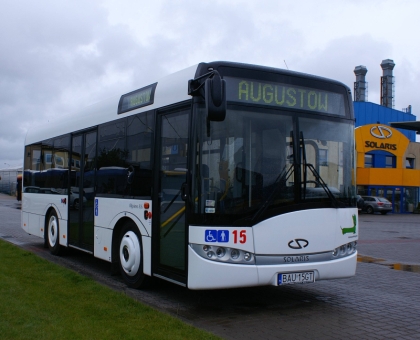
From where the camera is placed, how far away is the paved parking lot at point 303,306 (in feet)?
20.4

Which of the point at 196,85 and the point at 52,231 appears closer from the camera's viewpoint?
the point at 196,85

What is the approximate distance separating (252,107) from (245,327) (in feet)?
8.80

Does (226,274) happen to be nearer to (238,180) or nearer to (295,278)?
(295,278)

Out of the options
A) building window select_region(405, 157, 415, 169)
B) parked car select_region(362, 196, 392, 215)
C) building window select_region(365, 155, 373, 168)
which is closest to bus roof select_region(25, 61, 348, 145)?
parked car select_region(362, 196, 392, 215)

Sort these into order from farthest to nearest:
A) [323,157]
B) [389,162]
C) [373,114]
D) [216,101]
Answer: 1. [373,114]
2. [389,162]
3. [323,157]
4. [216,101]

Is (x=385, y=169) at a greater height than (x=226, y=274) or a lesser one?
greater

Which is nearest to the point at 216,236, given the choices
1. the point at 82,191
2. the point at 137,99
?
the point at 137,99

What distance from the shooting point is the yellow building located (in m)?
47.2

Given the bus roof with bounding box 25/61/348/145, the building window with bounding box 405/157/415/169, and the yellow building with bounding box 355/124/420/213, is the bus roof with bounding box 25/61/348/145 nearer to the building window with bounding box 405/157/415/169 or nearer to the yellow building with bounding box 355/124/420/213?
the yellow building with bounding box 355/124/420/213

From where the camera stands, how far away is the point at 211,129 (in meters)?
6.69

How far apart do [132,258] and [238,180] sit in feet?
8.16

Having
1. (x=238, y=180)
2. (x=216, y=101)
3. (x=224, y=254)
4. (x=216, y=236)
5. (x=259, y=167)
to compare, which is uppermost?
(x=216, y=101)

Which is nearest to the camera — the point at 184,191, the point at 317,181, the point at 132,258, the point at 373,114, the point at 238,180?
the point at 238,180

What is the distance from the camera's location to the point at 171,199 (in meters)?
7.28
